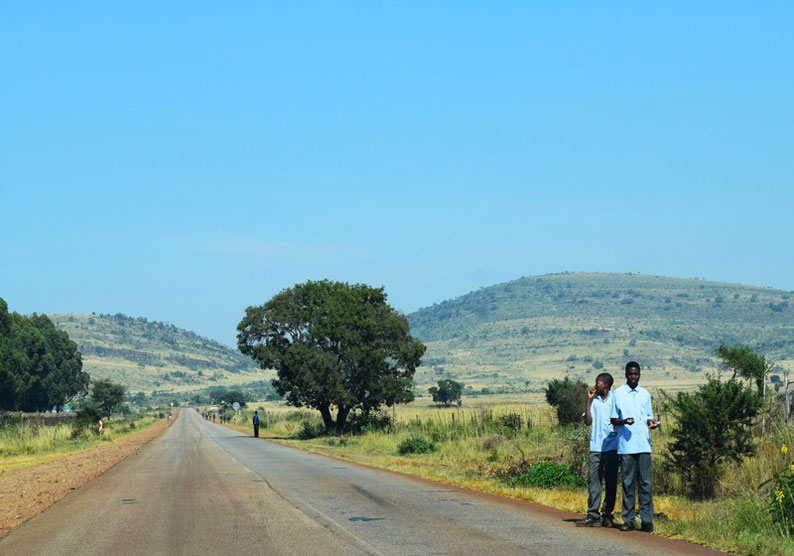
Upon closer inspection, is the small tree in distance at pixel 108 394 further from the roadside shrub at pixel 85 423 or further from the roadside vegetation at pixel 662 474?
the roadside vegetation at pixel 662 474

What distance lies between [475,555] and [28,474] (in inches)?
848

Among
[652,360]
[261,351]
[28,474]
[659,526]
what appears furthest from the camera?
Result: [652,360]

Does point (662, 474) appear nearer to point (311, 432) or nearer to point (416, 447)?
point (416, 447)

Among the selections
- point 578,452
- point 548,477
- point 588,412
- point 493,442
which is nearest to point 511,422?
point 493,442

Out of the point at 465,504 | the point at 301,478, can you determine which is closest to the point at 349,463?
the point at 301,478

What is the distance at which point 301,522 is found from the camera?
13.6 m

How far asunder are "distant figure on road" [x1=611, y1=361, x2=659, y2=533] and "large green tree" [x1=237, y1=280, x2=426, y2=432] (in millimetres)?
37422

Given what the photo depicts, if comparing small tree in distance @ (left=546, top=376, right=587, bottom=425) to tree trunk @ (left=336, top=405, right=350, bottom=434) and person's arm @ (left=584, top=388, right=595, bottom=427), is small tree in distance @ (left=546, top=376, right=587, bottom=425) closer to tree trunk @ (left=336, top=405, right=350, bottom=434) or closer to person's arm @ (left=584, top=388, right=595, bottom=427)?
tree trunk @ (left=336, top=405, right=350, bottom=434)

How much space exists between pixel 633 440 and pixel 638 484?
64cm

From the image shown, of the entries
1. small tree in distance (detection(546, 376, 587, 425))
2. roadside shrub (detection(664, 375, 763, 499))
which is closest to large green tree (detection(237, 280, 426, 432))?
small tree in distance (detection(546, 376, 587, 425))

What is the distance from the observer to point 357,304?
2109 inches

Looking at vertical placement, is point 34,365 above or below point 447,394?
above

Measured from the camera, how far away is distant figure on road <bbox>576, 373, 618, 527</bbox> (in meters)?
12.9

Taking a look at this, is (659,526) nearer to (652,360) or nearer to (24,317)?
(24,317)
